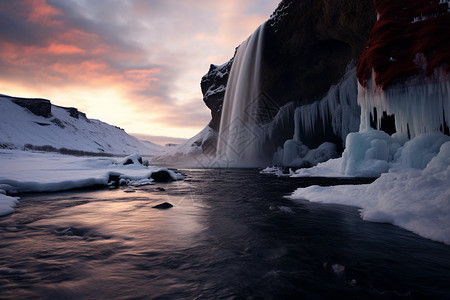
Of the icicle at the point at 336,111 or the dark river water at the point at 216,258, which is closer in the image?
the dark river water at the point at 216,258

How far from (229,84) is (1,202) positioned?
134 feet

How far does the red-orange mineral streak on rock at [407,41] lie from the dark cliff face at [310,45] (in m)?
7.20

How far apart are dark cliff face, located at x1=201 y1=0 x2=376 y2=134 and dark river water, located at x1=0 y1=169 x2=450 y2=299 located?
22.3 meters

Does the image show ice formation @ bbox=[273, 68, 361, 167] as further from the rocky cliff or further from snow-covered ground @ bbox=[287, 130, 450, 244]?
snow-covered ground @ bbox=[287, 130, 450, 244]

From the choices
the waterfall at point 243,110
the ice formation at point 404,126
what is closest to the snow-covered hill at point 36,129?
the waterfall at point 243,110

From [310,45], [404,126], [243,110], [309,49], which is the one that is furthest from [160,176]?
[243,110]

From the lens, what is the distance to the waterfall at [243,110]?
113 ft

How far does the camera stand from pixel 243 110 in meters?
41.4

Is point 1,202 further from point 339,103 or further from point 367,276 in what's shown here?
point 339,103

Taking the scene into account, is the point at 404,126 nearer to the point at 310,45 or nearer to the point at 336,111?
the point at 336,111

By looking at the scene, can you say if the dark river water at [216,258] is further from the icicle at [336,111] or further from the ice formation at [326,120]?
the ice formation at [326,120]

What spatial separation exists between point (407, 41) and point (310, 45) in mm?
17236

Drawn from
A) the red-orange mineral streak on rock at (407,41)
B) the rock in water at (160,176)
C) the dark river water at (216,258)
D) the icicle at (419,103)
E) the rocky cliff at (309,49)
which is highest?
the rocky cliff at (309,49)

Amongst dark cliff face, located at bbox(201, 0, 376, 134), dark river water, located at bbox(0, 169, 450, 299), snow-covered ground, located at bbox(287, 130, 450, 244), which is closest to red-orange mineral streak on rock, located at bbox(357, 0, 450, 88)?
snow-covered ground, located at bbox(287, 130, 450, 244)
